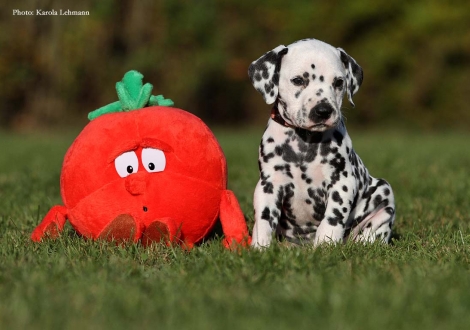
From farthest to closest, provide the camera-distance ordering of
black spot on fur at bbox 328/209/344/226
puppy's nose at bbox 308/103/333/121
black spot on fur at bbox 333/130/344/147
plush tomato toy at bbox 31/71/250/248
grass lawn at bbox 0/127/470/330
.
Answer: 1. black spot on fur at bbox 333/130/344/147
2. black spot on fur at bbox 328/209/344/226
3. plush tomato toy at bbox 31/71/250/248
4. puppy's nose at bbox 308/103/333/121
5. grass lawn at bbox 0/127/470/330

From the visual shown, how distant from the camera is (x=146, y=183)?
4.88 meters

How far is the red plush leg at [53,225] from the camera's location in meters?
5.16

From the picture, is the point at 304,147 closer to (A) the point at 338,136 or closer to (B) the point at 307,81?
(A) the point at 338,136

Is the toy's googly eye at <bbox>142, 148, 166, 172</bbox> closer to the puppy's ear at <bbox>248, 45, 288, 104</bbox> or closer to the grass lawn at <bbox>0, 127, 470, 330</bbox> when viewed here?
the grass lawn at <bbox>0, 127, 470, 330</bbox>

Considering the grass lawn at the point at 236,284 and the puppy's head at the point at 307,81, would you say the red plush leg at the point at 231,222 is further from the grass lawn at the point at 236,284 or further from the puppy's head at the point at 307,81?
the puppy's head at the point at 307,81

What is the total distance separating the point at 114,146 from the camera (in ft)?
16.2

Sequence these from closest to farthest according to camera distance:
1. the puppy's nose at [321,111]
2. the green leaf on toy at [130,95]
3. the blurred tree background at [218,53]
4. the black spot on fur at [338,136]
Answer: the puppy's nose at [321,111]
the black spot on fur at [338,136]
the green leaf on toy at [130,95]
the blurred tree background at [218,53]

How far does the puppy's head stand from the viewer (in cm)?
483

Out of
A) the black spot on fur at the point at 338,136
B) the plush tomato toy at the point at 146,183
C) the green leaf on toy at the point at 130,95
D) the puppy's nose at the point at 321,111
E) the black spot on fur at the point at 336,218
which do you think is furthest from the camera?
the green leaf on toy at the point at 130,95

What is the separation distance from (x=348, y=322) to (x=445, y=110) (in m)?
27.8

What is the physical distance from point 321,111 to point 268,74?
21.5 inches

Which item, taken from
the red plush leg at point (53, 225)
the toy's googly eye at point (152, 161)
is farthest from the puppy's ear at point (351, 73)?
the red plush leg at point (53, 225)

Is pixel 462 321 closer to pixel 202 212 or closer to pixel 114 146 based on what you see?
pixel 202 212

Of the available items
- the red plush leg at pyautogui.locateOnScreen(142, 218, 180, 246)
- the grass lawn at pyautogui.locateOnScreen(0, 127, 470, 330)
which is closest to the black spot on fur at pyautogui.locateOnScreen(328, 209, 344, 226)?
the grass lawn at pyautogui.locateOnScreen(0, 127, 470, 330)
